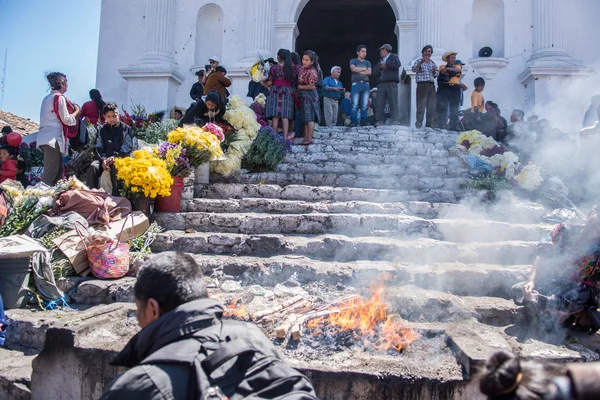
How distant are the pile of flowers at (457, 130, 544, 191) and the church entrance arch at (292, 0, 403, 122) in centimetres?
1261

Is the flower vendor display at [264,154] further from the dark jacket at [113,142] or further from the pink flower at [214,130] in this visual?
the dark jacket at [113,142]

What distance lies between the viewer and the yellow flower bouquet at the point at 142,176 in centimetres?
571

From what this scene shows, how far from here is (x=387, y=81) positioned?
10.8m

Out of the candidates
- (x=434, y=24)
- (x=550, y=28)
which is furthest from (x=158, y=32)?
(x=550, y=28)

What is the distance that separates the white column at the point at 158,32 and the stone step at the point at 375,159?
779cm

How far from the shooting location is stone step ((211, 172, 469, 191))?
7121mm

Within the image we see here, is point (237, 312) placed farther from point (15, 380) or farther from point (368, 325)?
point (15, 380)

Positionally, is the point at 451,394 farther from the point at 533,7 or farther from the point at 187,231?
the point at 533,7

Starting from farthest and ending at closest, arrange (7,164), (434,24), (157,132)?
1. (434,24)
2. (7,164)
3. (157,132)

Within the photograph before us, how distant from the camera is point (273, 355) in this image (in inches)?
69.0

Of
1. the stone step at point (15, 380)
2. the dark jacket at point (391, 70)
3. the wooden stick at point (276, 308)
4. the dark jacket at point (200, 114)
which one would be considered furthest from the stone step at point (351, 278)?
the dark jacket at point (391, 70)

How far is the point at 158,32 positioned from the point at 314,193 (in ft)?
33.1

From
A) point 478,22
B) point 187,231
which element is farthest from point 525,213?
point 478,22

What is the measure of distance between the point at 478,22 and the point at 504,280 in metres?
11.6
